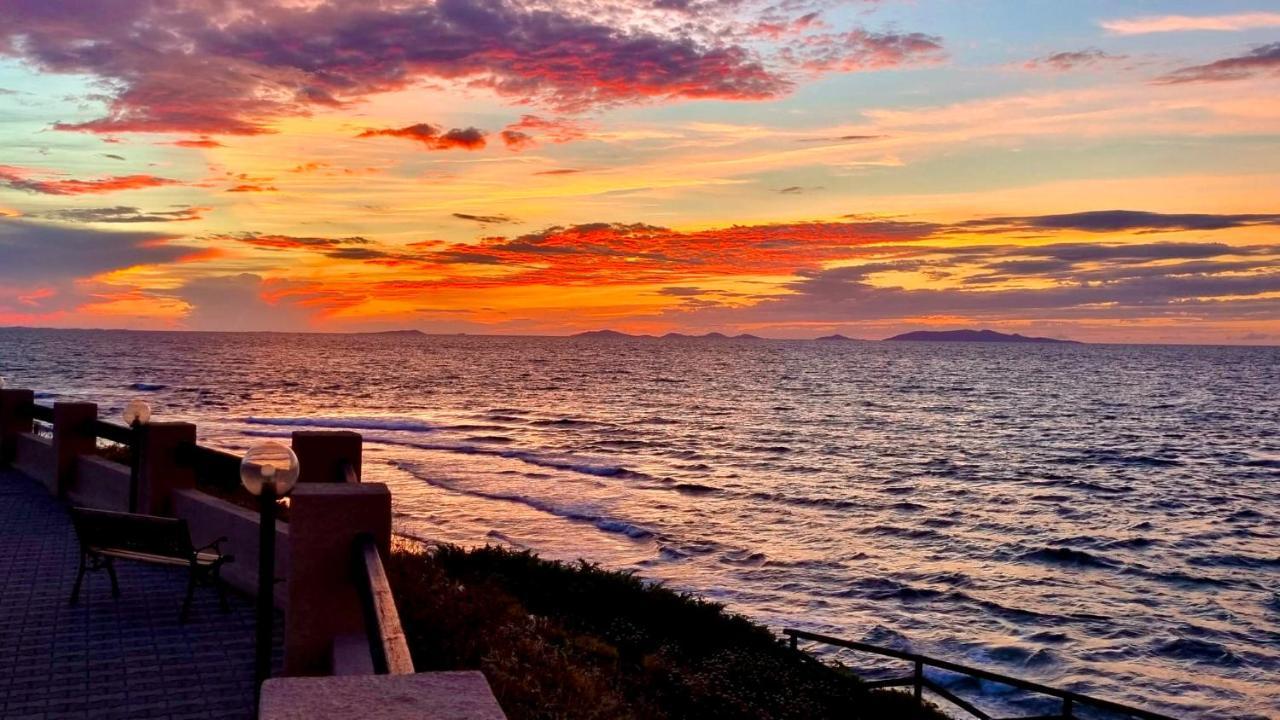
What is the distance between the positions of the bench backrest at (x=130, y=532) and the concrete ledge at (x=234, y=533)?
527 mm

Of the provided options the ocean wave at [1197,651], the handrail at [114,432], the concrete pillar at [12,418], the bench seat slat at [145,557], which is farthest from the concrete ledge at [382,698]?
the ocean wave at [1197,651]

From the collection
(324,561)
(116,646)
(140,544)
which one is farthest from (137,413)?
(324,561)

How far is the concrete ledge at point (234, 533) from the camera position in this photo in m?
9.04

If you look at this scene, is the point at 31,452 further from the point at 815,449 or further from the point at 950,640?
the point at 815,449

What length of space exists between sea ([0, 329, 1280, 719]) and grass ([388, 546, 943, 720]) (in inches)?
199

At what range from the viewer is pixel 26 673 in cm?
749

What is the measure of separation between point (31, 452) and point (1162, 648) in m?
21.7

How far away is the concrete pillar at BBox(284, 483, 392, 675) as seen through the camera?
616 centimetres

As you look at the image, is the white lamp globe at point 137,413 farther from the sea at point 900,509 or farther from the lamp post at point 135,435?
the sea at point 900,509

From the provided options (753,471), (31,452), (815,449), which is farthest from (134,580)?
(815,449)

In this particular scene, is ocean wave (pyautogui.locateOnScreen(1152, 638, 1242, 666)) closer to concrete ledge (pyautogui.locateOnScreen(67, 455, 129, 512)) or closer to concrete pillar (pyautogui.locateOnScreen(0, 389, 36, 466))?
concrete ledge (pyautogui.locateOnScreen(67, 455, 129, 512))

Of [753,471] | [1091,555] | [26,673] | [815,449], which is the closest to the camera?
[26,673]

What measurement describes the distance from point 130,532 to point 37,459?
8.48 m

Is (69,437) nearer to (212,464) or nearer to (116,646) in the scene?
(212,464)
